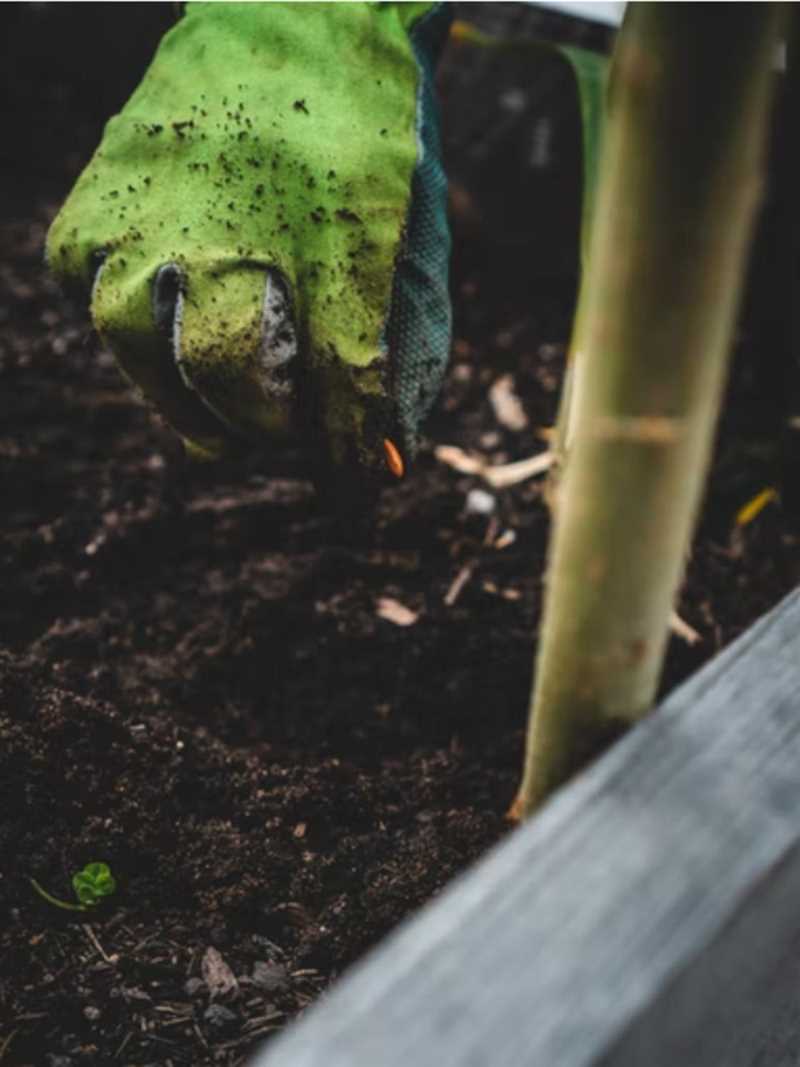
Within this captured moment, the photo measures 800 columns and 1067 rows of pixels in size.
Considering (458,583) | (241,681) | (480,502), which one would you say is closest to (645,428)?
(241,681)

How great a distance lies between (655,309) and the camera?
490mm

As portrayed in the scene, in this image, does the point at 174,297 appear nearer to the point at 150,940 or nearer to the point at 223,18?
the point at 223,18

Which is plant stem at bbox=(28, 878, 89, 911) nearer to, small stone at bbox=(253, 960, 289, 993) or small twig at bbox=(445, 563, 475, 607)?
small stone at bbox=(253, 960, 289, 993)

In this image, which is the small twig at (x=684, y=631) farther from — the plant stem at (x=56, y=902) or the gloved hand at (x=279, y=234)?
the plant stem at (x=56, y=902)

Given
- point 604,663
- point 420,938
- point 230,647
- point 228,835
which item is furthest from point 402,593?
point 420,938

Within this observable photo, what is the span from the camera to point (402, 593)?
1492 mm

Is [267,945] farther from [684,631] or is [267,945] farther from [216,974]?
[684,631]

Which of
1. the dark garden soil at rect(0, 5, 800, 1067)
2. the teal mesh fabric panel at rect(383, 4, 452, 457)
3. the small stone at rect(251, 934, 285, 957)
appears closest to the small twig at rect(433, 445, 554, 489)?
the dark garden soil at rect(0, 5, 800, 1067)

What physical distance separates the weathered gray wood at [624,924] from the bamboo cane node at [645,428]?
0.17 m

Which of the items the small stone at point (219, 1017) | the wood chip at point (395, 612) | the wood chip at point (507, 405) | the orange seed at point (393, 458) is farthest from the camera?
the wood chip at point (507, 405)

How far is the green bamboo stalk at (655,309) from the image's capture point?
46 cm

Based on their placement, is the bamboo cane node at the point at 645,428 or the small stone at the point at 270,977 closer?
the bamboo cane node at the point at 645,428

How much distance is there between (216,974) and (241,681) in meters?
0.40

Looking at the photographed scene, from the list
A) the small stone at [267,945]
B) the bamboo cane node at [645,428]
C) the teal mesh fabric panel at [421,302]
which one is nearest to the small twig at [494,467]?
the teal mesh fabric panel at [421,302]
